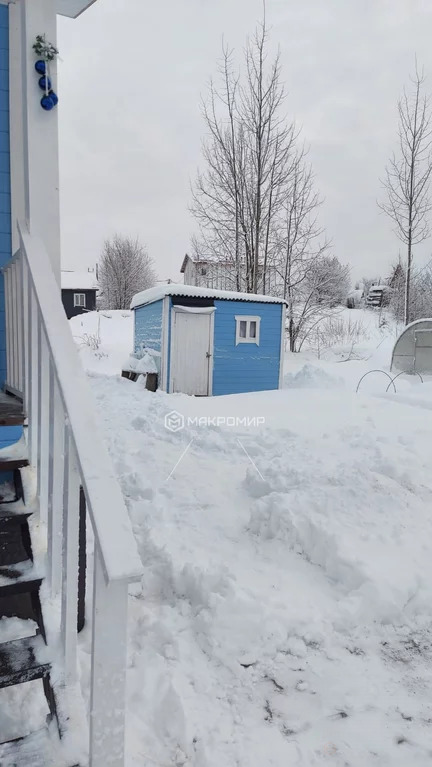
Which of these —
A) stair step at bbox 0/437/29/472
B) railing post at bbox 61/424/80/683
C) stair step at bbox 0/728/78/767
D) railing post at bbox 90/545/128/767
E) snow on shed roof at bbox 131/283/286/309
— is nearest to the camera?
railing post at bbox 90/545/128/767

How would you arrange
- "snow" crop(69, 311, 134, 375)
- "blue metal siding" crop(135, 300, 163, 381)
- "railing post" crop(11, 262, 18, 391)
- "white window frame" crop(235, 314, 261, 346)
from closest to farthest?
"railing post" crop(11, 262, 18, 391) → "blue metal siding" crop(135, 300, 163, 381) → "white window frame" crop(235, 314, 261, 346) → "snow" crop(69, 311, 134, 375)

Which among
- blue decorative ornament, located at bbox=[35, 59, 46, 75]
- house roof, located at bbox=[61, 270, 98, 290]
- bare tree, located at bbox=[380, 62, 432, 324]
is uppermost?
bare tree, located at bbox=[380, 62, 432, 324]

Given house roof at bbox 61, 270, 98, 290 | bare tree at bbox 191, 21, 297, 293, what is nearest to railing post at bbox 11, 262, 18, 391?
bare tree at bbox 191, 21, 297, 293

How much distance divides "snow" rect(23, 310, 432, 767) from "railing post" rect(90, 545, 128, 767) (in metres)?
0.49

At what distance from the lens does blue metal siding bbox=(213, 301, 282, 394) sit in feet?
31.0

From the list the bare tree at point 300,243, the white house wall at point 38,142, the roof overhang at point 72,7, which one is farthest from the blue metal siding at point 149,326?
the white house wall at point 38,142

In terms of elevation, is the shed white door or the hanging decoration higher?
the hanging decoration

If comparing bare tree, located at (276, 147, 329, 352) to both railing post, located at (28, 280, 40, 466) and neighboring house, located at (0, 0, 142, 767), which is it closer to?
neighboring house, located at (0, 0, 142, 767)

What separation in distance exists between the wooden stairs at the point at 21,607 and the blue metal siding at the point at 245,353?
749 centimetres

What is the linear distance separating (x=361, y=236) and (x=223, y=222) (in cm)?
883

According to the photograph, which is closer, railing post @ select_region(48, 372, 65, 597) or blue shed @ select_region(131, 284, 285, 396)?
railing post @ select_region(48, 372, 65, 597)

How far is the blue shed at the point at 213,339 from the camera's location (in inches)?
353

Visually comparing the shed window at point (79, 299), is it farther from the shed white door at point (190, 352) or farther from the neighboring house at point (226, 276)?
the shed white door at point (190, 352)

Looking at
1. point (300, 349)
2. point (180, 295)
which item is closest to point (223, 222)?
point (300, 349)
